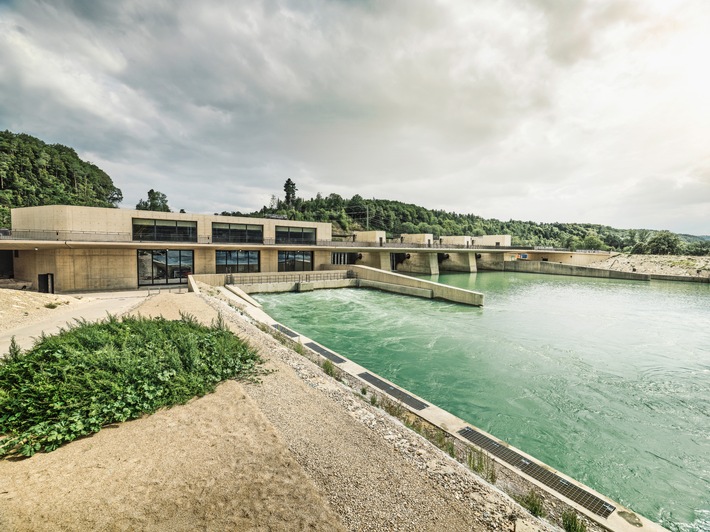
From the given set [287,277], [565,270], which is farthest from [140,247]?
[565,270]

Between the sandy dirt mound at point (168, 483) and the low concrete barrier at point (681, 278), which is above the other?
the sandy dirt mound at point (168, 483)

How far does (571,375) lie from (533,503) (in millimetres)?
8789

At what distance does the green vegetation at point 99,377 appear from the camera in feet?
15.9

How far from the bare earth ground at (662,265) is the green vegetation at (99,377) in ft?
201

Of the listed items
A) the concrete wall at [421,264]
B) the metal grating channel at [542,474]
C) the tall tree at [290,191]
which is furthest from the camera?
the tall tree at [290,191]

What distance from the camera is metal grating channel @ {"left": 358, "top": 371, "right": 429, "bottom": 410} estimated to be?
7648 millimetres

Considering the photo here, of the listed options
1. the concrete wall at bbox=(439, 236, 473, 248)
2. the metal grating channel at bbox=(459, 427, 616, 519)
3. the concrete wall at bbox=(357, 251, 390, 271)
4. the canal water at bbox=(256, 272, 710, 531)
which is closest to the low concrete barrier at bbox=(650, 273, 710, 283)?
the concrete wall at bbox=(439, 236, 473, 248)

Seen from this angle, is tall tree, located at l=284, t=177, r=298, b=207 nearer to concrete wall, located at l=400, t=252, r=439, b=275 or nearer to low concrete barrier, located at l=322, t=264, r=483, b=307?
concrete wall, located at l=400, t=252, r=439, b=275

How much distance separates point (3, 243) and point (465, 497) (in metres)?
25.8

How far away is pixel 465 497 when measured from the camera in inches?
162

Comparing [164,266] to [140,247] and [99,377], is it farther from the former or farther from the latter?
[99,377]

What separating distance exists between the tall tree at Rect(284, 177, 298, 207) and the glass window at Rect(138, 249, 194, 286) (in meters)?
101

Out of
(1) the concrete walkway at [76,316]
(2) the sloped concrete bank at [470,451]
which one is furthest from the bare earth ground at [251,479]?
(1) the concrete walkway at [76,316]

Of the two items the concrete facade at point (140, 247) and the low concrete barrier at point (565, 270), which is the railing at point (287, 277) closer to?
the concrete facade at point (140, 247)
